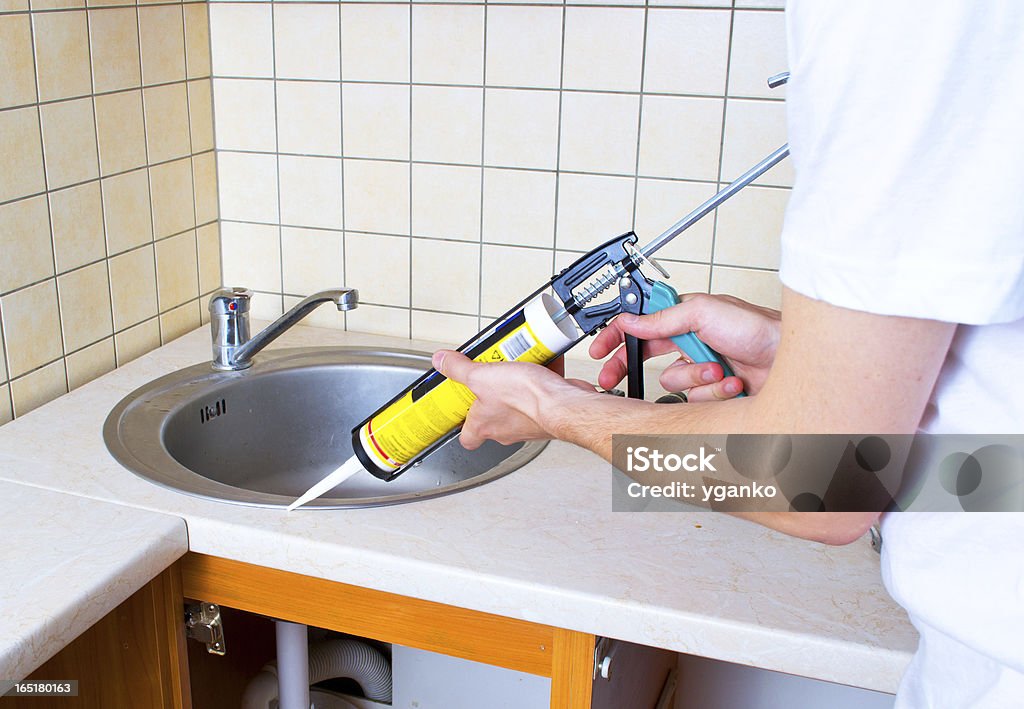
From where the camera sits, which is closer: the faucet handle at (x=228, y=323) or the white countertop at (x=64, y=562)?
the white countertop at (x=64, y=562)

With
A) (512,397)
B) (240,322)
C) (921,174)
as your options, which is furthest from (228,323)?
(921,174)

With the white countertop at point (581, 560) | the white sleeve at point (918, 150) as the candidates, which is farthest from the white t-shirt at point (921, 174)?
the white countertop at point (581, 560)

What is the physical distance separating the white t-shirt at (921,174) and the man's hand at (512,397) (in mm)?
317

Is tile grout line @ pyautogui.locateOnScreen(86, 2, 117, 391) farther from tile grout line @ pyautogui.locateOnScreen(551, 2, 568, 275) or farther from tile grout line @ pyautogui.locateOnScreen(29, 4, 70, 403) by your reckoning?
tile grout line @ pyautogui.locateOnScreen(551, 2, 568, 275)

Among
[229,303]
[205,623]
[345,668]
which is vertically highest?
[229,303]

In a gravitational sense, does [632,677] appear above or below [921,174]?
below

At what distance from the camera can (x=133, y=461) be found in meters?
1.15

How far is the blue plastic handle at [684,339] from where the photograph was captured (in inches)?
38.8

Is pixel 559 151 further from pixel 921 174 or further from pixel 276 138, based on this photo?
pixel 921 174

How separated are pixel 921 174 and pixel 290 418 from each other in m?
1.14

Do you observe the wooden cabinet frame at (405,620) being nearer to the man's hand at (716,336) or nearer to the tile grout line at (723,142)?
the man's hand at (716,336)

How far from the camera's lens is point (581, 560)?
973 mm

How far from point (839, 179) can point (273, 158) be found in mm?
1209

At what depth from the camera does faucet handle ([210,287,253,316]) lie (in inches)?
55.6
